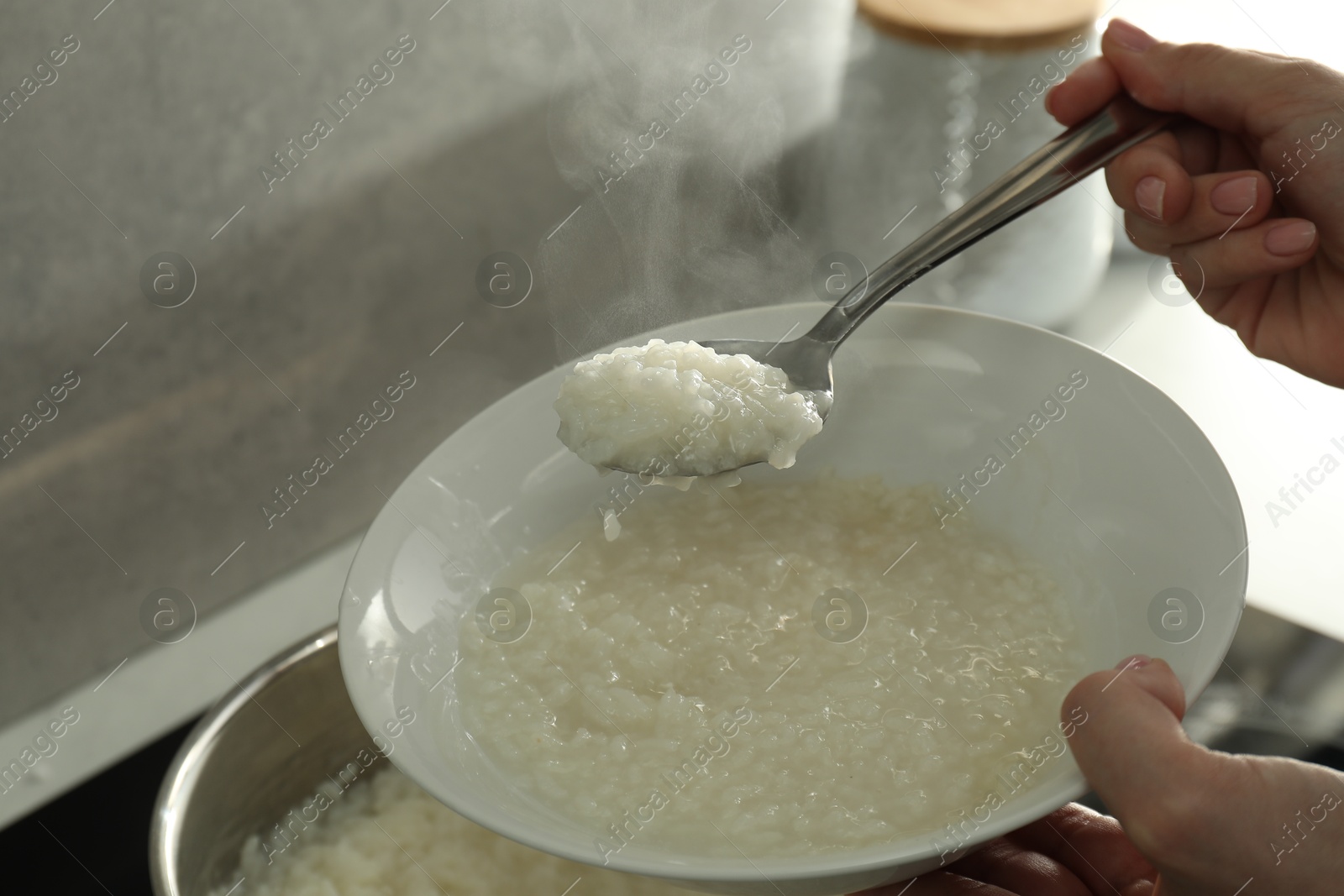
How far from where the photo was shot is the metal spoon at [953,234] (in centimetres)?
88

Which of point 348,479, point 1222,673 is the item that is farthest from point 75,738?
point 1222,673

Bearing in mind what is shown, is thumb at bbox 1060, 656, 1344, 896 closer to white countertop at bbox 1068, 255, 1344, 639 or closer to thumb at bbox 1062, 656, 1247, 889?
thumb at bbox 1062, 656, 1247, 889

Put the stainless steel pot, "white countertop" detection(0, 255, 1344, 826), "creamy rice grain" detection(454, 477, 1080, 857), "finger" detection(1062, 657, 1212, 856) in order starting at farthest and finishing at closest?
1. "white countertop" detection(0, 255, 1344, 826)
2. the stainless steel pot
3. "creamy rice grain" detection(454, 477, 1080, 857)
4. "finger" detection(1062, 657, 1212, 856)

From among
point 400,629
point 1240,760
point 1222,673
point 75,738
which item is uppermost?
point 400,629

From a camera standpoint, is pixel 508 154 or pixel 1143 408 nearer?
pixel 1143 408

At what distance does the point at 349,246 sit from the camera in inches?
48.0

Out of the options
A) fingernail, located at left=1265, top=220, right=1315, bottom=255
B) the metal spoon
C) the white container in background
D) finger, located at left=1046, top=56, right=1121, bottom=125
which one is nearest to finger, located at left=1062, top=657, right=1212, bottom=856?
the metal spoon

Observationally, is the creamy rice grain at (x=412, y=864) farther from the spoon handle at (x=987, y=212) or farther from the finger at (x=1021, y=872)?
the spoon handle at (x=987, y=212)

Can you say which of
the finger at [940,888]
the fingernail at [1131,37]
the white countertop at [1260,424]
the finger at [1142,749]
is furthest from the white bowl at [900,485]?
the white countertop at [1260,424]

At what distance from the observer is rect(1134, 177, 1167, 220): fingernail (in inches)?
37.7

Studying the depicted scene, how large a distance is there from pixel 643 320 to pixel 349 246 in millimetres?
350

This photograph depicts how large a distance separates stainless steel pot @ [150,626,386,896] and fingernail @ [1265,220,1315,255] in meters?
0.85

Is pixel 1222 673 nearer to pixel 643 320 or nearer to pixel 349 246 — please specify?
pixel 643 320

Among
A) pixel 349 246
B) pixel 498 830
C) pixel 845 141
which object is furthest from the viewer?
pixel 845 141
